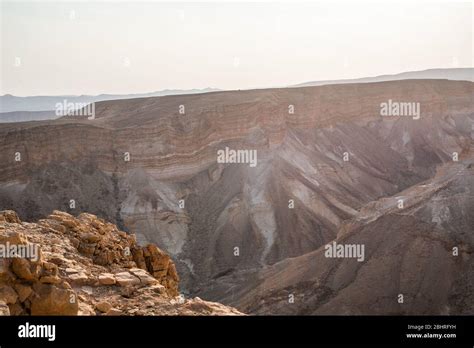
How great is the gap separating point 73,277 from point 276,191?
2450 centimetres

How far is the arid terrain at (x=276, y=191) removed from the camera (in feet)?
60.4

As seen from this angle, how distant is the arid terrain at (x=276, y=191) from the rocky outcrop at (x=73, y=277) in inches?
305

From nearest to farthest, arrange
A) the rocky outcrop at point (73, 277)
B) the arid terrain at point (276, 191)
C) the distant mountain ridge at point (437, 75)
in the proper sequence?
1. the rocky outcrop at point (73, 277)
2. the arid terrain at point (276, 191)
3. the distant mountain ridge at point (437, 75)

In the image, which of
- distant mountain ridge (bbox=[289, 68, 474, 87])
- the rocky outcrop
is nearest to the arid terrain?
the rocky outcrop

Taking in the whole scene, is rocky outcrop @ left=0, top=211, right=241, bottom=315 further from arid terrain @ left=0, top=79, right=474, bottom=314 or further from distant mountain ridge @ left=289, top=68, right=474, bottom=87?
distant mountain ridge @ left=289, top=68, right=474, bottom=87

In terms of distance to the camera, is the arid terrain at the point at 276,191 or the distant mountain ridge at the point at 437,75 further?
the distant mountain ridge at the point at 437,75

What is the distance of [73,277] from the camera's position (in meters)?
10.3

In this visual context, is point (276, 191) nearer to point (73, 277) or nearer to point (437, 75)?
point (73, 277)

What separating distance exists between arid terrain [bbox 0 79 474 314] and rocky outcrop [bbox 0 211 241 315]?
7.75 metres

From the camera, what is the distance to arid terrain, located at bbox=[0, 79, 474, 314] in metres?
18.4

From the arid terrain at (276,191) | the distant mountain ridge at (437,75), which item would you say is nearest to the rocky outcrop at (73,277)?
the arid terrain at (276,191)

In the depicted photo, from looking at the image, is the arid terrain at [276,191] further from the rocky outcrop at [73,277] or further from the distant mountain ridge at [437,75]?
the distant mountain ridge at [437,75]
